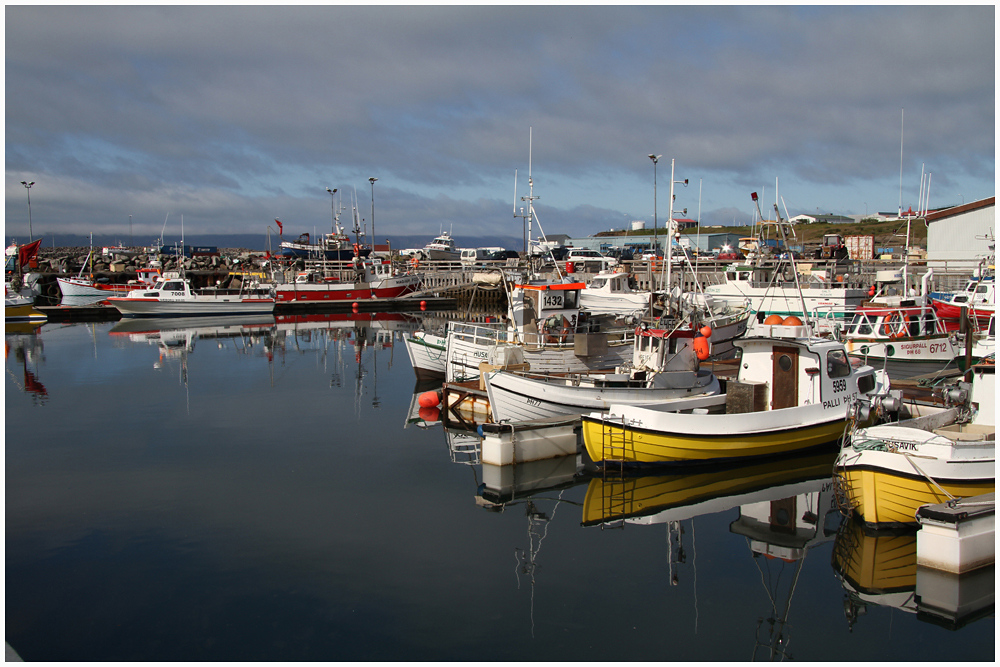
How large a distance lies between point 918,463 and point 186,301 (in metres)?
48.8

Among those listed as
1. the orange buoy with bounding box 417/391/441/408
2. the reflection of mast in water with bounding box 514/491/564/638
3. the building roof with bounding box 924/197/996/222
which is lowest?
the reflection of mast in water with bounding box 514/491/564/638

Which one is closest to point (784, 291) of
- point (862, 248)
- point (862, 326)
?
point (862, 326)

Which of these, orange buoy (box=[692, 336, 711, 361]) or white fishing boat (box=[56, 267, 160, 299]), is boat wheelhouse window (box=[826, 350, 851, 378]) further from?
white fishing boat (box=[56, 267, 160, 299])

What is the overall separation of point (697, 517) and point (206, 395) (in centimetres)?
1694

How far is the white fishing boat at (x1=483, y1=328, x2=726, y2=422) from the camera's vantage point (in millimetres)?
16266

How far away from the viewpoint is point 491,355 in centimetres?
1955

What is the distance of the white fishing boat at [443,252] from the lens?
253ft

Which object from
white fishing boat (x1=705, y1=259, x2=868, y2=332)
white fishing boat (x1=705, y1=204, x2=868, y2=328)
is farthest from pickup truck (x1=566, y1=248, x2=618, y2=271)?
white fishing boat (x1=705, y1=259, x2=868, y2=332)

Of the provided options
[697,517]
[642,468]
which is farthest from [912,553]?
[642,468]

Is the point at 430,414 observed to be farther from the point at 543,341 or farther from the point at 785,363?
the point at 785,363

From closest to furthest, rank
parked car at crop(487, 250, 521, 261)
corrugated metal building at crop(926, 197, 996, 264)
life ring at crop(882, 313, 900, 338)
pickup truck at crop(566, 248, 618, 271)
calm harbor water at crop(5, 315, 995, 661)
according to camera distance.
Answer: calm harbor water at crop(5, 315, 995, 661)
life ring at crop(882, 313, 900, 338)
corrugated metal building at crop(926, 197, 996, 264)
pickup truck at crop(566, 248, 618, 271)
parked car at crop(487, 250, 521, 261)

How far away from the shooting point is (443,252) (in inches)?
3223

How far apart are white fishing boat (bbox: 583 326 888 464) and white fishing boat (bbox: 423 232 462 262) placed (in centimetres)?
5813

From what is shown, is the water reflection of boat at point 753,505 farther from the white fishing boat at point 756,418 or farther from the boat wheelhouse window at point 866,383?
the boat wheelhouse window at point 866,383
